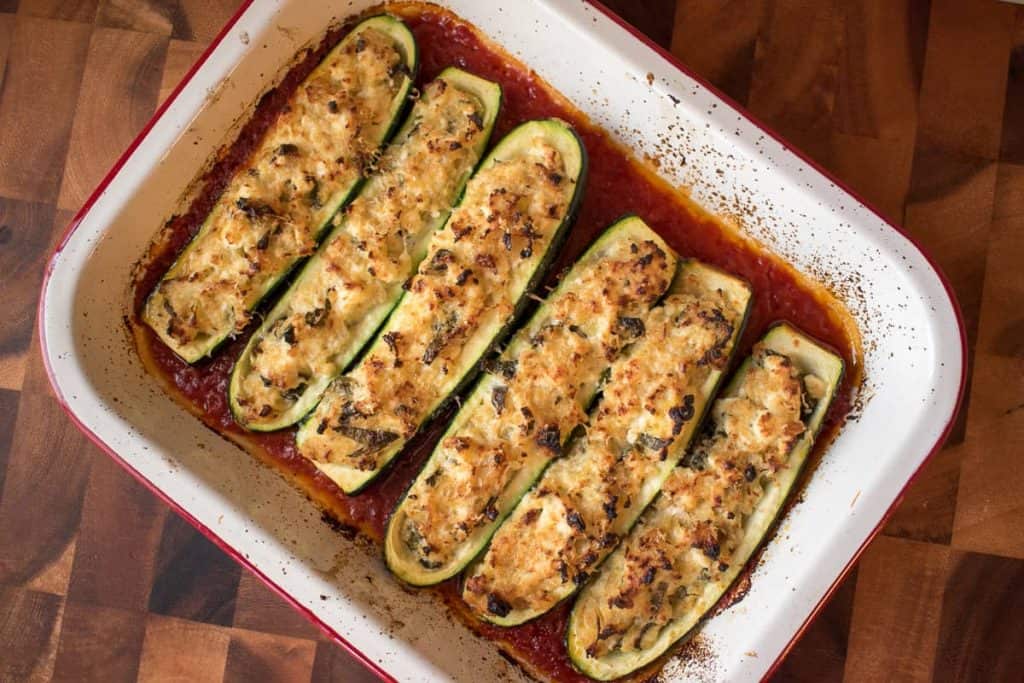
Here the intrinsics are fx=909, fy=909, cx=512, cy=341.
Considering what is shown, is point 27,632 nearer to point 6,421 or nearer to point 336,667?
point 6,421

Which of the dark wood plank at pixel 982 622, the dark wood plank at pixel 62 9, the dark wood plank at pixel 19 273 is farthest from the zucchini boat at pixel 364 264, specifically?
the dark wood plank at pixel 982 622

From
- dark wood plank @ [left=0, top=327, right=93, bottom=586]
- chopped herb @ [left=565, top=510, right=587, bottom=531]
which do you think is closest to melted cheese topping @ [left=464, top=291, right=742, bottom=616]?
chopped herb @ [left=565, top=510, right=587, bottom=531]

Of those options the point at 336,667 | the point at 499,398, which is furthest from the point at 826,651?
the point at 336,667

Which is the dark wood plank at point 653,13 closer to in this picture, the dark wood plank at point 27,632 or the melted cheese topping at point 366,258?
the melted cheese topping at point 366,258

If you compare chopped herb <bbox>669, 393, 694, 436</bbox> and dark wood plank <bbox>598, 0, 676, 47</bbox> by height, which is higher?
Answer: dark wood plank <bbox>598, 0, 676, 47</bbox>

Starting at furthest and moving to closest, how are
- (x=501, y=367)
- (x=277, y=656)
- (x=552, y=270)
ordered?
(x=277, y=656) < (x=552, y=270) < (x=501, y=367)

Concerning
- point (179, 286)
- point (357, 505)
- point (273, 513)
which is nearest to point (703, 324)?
point (357, 505)

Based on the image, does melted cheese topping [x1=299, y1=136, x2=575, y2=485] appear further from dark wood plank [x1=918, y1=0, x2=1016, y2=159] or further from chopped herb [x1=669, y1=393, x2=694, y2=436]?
dark wood plank [x1=918, y1=0, x2=1016, y2=159]
